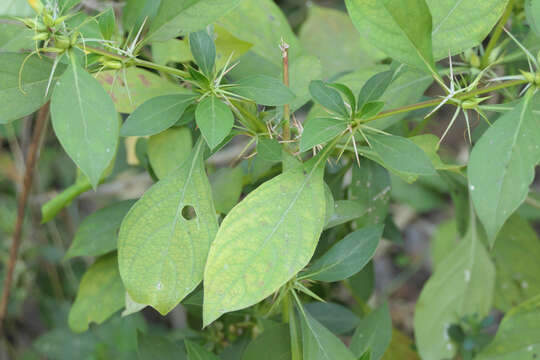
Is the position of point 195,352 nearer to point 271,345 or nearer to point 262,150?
point 271,345

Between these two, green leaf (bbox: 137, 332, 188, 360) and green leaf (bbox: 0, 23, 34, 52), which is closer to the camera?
green leaf (bbox: 0, 23, 34, 52)

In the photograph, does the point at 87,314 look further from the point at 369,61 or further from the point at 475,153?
the point at 369,61

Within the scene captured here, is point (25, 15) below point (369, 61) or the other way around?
the other way around

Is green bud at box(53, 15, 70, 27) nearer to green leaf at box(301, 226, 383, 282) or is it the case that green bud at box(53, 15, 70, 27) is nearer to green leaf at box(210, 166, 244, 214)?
green leaf at box(210, 166, 244, 214)

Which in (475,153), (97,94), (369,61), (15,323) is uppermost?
(97,94)

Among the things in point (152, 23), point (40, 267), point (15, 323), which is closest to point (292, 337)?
point (152, 23)

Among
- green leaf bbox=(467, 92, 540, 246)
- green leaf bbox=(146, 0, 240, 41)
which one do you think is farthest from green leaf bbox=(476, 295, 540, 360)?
green leaf bbox=(146, 0, 240, 41)

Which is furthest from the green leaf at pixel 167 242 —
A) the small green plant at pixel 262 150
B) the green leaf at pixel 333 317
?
the green leaf at pixel 333 317
